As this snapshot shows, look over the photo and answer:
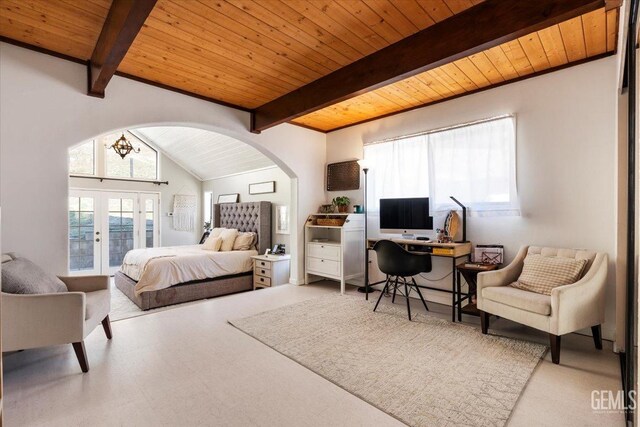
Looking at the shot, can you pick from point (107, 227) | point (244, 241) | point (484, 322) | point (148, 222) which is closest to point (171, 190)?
point (148, 222)

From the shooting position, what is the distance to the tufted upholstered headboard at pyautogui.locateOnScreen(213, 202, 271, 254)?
5727mm

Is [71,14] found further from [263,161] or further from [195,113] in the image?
[263,161]

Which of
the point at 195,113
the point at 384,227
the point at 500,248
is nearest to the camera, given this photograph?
the point at 500,248

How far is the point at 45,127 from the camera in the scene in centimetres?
272

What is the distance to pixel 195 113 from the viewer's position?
145 inches

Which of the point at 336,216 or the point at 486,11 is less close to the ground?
the point at 486,11

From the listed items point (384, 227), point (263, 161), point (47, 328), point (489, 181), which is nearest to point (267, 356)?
point (47, 328)

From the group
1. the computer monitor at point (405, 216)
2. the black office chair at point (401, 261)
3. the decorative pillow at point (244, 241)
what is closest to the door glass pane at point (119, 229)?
the decorative pillow at point (244, 241)

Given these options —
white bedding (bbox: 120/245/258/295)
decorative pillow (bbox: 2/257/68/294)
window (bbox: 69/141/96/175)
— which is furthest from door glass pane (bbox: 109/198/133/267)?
decorative pillow (bbox: 2/257/68/294)

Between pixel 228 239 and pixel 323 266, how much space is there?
6.30 feet

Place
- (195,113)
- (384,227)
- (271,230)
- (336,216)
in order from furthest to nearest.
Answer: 1. (271,230)
2. (336,216)
3. (384,227)
4. (195,113)

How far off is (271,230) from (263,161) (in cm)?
131

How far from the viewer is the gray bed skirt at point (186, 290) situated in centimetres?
417

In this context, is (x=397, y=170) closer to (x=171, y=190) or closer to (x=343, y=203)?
(x=343, y=203)
